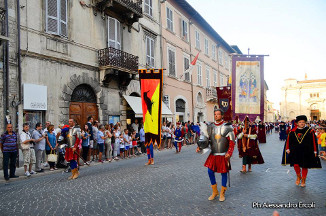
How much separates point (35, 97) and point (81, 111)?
306 centimetres

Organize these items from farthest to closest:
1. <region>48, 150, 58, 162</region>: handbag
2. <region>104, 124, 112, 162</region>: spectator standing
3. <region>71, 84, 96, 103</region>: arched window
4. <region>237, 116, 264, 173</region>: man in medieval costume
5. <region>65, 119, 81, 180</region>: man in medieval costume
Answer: <region>71, 84, 96, 103</region>: arched window
<region>104, 124, 112, 162</region>: spectator standing
<region>48, 150, 58, 162</region>: handbag
<region>237, 116, 264, 173</region>: man in medieval costume
<region>65, 119, 81, 180</region>: man in medieval costume

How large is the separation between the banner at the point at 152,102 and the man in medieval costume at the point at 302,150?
4.89 metres

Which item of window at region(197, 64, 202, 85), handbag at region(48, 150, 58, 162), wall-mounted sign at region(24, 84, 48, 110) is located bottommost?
handbag at region(48, 150, 58, 162)

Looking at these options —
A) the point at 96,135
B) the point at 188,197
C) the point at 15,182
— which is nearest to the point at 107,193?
the point at 188,197

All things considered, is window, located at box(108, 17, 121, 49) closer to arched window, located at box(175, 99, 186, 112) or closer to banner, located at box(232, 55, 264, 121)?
banner, located at box(232, 55, 264, 121)

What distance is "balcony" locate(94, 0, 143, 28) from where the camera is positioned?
1584 cm

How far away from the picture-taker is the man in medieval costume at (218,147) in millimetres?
5445

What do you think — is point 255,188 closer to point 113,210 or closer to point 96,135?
point 113,210

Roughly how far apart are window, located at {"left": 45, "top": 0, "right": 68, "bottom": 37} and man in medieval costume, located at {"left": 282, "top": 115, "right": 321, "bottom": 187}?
11.2 m

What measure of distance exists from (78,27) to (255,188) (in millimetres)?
12118

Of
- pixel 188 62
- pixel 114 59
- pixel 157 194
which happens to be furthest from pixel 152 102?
pixel 188 62

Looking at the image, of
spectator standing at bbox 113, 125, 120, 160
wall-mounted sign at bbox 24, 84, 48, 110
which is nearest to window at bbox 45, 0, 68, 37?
wall-mounted sign at bbox 24, 84, 48, 110

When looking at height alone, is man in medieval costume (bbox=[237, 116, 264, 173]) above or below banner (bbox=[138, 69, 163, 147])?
below

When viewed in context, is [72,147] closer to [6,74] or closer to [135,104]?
[6,74]
